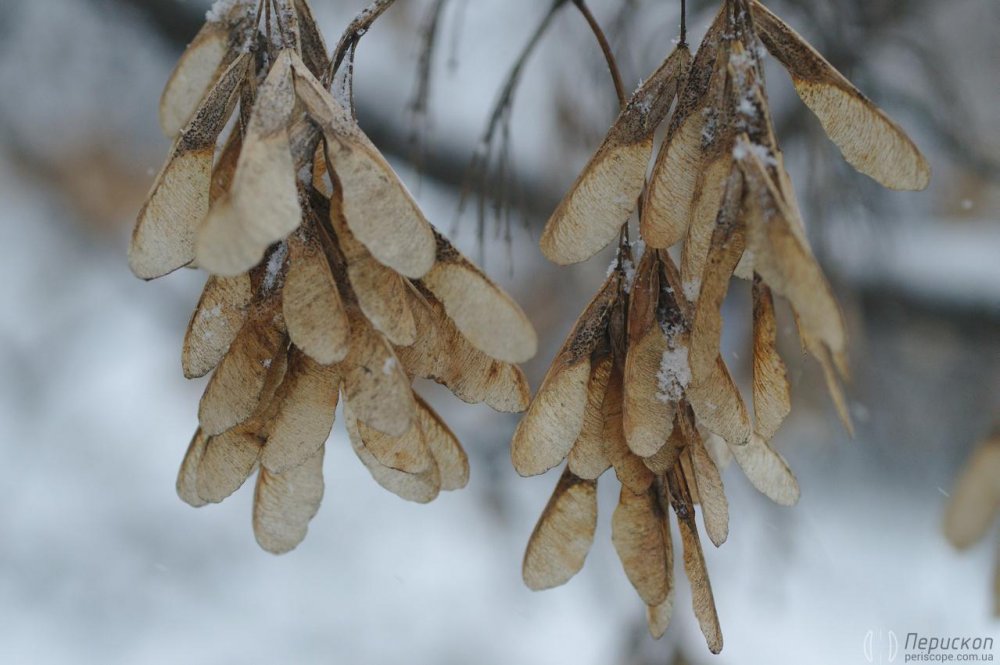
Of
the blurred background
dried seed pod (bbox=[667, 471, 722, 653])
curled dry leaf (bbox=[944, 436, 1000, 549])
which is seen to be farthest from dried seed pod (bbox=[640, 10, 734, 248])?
the blurred background

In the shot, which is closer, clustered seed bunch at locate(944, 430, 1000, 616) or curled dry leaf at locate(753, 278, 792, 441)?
curled dry leaf at locate(753, 278, 792, 441)

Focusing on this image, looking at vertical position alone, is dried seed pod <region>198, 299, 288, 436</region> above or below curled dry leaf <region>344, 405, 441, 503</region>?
above

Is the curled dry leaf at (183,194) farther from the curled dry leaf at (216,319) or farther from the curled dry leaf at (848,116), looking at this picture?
the curled dry leaf at (848,116)

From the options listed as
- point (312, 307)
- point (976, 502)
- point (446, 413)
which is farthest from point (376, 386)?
point (446, 413)

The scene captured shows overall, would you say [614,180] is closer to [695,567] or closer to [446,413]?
[695,567]

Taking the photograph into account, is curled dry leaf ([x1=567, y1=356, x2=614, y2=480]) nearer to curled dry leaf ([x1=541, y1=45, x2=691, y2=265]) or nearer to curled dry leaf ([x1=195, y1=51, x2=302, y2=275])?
curled dry leaf ([x1=541, y1=45, x2=691, y2=265])

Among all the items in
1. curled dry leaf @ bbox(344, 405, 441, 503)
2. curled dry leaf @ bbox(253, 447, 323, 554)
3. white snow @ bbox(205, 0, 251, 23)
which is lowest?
curled dry leaf @ bbox(253, 447, 323, 554)
